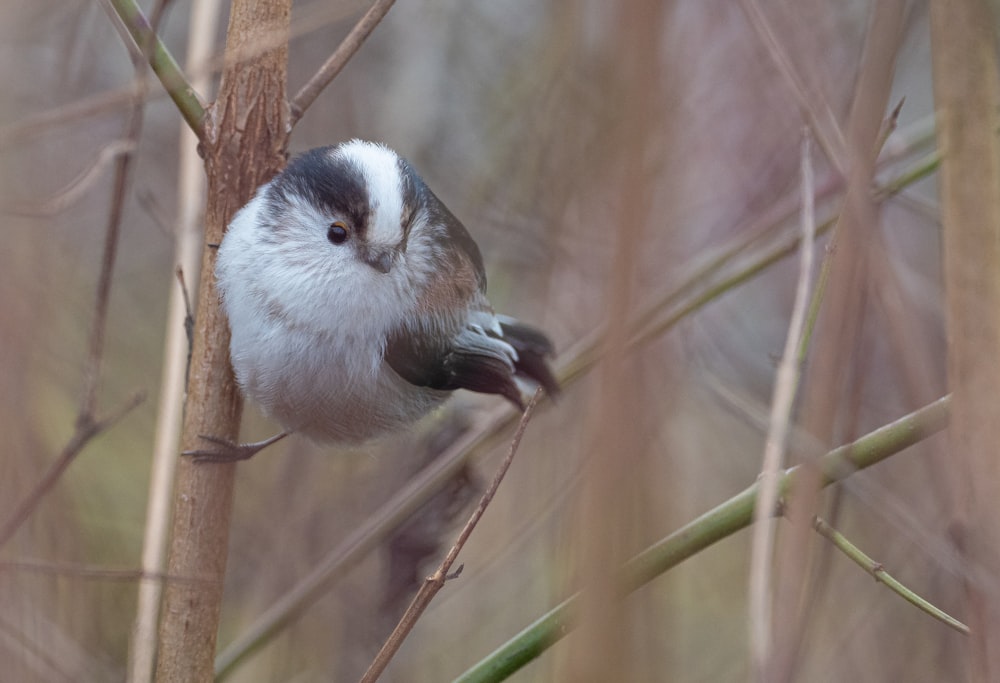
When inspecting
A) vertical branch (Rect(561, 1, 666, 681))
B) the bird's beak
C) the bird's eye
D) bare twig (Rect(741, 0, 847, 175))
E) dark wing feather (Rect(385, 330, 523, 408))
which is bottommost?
vertical branch (Rect(561, 1, 666, 681))

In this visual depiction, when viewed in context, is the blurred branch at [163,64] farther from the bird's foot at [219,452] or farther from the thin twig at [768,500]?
the thin twig at [768,500]

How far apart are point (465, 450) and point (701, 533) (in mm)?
707

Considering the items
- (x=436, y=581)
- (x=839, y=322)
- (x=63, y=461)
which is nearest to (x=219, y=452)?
(x=63, y=461)

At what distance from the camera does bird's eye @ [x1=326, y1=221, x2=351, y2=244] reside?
6.42 feet

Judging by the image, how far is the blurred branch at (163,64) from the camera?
1415mm

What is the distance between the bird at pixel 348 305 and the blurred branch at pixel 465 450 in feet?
0.26

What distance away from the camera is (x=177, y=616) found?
1.45 meters

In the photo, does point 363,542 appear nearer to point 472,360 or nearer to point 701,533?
point 472,360

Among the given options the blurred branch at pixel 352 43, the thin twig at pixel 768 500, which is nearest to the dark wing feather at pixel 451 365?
the blurred branch at pixel 352 43

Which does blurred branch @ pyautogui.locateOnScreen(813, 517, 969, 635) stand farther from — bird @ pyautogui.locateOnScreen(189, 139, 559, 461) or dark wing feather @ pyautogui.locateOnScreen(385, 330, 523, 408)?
dark wing feather @ pyautogui.locateOnScreen(385, 330, 523, 408)

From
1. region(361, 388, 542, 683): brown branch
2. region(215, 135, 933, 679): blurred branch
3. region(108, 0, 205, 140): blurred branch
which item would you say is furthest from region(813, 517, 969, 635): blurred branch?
region(108, 0, 205, 140): blurred branch

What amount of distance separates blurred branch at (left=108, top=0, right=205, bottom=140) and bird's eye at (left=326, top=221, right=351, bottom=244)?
415 millimetres

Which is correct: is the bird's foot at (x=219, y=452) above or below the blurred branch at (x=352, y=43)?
below

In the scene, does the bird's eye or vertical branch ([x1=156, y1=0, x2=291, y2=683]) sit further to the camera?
the bird's eye
